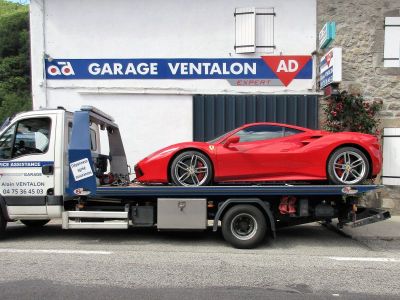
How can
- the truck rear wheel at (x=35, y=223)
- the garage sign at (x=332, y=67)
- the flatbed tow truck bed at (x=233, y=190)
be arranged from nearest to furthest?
1. the flatbed tow truck bed at (x=233, y=190)
2. the truck rear wheel at (x=35, y=223)
3. the garage sign at (x=332, y=67)

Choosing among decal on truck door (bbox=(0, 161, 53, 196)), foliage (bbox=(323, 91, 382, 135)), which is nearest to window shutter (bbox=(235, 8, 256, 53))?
foliage (bbox=(323, 91, 382, 135))

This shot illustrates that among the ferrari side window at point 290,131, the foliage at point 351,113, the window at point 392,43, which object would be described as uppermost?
the window at point 392,43

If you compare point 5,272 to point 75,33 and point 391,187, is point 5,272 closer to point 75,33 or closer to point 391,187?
point 75,33

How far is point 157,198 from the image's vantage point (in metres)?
7.68

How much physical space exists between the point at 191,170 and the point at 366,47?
7375mm

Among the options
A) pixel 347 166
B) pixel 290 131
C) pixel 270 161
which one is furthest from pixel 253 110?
pixel 347 166

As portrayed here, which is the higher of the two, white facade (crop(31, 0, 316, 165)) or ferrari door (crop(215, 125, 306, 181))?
white facade (crop(31, 0, 316, 165))

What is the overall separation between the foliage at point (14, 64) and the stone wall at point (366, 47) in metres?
21.7

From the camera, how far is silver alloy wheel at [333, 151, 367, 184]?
7523 mm

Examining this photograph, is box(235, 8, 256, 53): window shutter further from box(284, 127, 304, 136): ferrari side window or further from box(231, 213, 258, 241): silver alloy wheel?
box(231, 213, 258, 241): silver alloy wheel

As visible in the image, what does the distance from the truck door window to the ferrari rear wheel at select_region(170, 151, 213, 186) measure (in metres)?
2.81

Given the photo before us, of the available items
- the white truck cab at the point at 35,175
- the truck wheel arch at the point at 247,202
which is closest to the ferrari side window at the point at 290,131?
the truck wheel arch at the point at 247,202

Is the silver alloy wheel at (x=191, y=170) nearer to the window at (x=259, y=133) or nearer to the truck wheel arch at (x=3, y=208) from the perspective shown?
the window at (x=259, y=133)

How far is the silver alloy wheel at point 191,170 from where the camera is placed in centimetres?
762
